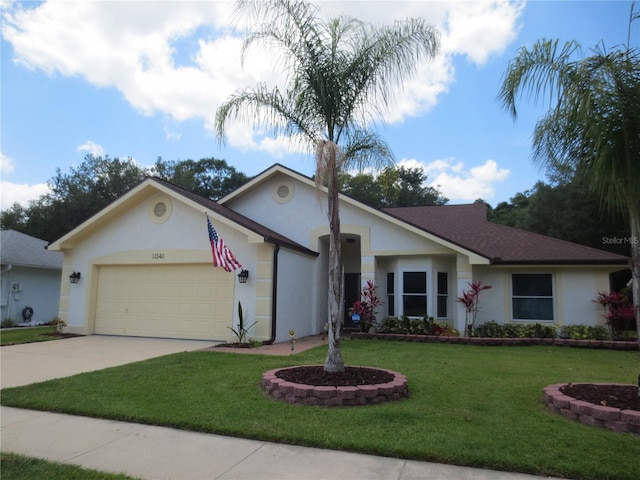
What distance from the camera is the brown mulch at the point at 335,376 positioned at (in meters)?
6.74

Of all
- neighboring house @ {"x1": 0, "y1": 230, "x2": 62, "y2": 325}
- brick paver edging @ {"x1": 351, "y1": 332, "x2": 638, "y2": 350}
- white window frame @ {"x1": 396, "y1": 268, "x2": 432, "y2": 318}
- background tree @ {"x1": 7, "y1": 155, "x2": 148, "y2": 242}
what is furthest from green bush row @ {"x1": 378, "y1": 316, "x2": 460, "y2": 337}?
background tree @ {"x1": 7, "y1": 155, "x2": 148, "y2": 242}

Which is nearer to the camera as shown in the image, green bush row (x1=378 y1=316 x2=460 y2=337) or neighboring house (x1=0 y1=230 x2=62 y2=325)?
green bush row (x1=378 y1=316 x2=460 y2=337)

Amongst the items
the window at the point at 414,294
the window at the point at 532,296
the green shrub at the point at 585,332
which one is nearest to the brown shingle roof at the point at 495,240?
the window at the point at 532,296

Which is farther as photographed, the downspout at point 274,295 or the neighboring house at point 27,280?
the neighboring house at point 27,280

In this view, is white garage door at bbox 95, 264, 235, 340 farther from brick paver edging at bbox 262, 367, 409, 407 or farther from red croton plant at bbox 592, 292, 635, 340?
red croton plant at bbox 592, 292, 635, 340

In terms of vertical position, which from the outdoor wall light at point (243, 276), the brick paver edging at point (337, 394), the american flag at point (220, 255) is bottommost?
the brick paver edging at point (337, 394)

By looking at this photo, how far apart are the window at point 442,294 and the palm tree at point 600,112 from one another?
28.5 feet

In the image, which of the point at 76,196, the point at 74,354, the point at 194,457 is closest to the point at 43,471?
the point at 194,457

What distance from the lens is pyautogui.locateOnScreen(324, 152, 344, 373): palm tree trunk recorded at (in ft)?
24.1

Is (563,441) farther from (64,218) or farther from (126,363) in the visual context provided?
(64,218)

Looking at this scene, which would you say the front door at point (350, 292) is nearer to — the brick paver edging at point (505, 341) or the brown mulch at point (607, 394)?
the brick paver edging at point (505, 341)

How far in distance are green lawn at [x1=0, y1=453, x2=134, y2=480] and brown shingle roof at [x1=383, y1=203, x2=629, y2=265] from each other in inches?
468

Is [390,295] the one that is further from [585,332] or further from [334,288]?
[334,288]

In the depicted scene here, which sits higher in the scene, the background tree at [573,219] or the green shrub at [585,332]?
the background tree at [573,219]
